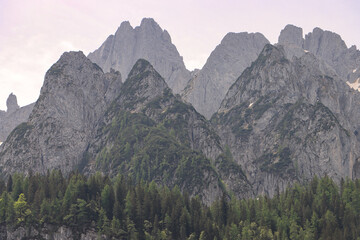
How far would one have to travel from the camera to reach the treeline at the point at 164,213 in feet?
561

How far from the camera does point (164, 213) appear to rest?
184 m

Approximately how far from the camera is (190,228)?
17862cm

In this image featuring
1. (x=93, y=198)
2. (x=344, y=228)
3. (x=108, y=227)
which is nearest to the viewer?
(x=344, y=228)

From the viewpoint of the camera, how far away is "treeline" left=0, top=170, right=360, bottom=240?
6732 inches

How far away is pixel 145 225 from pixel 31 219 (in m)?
39.2

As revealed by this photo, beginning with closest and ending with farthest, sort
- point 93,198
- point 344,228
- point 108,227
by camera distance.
A: point 344,228 < point 108,227 < point 93,198

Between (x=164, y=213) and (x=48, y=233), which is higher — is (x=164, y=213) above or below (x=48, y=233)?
above

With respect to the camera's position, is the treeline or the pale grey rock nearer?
the treeline

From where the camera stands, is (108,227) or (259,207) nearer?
(108,227)

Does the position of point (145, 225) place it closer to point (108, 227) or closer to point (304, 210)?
point (108, 227)

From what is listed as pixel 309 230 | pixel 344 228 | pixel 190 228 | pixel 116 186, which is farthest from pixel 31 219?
pixel 344 228

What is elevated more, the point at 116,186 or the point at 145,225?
the point at 116,186

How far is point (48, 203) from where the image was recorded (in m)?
182

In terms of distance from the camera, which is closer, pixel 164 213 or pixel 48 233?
pixel 48 233
